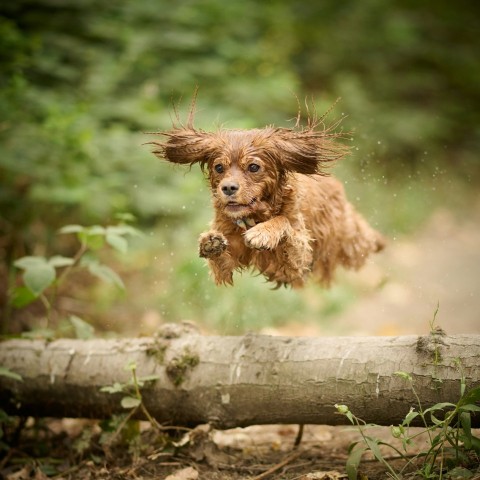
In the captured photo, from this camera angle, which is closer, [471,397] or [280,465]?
[471,397]

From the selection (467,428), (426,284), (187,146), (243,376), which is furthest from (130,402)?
(426,284)

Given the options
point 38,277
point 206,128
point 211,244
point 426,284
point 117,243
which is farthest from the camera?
point 426,284

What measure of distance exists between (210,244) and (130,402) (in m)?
1.21

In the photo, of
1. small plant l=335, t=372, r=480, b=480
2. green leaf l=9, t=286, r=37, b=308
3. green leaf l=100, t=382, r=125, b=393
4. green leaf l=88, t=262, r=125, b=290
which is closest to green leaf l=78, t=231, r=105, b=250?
green leaf l=88, t=262, r=125, b=290

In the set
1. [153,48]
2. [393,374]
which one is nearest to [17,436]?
[393,374]

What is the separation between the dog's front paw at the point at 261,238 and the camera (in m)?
2.99

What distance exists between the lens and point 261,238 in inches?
119

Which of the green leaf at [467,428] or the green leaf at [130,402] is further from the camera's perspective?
the green leaf at [130,402]

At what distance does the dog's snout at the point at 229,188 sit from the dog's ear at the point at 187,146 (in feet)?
1.11

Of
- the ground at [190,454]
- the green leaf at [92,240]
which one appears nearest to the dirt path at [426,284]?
the ground at [190,454]

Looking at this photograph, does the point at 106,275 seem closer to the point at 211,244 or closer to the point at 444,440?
the point at 211,244

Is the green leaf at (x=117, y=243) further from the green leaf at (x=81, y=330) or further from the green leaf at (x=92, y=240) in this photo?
the green leaf at (x=81, y=330)

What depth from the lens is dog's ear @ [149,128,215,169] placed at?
11.0 feet

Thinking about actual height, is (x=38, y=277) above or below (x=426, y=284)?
above
